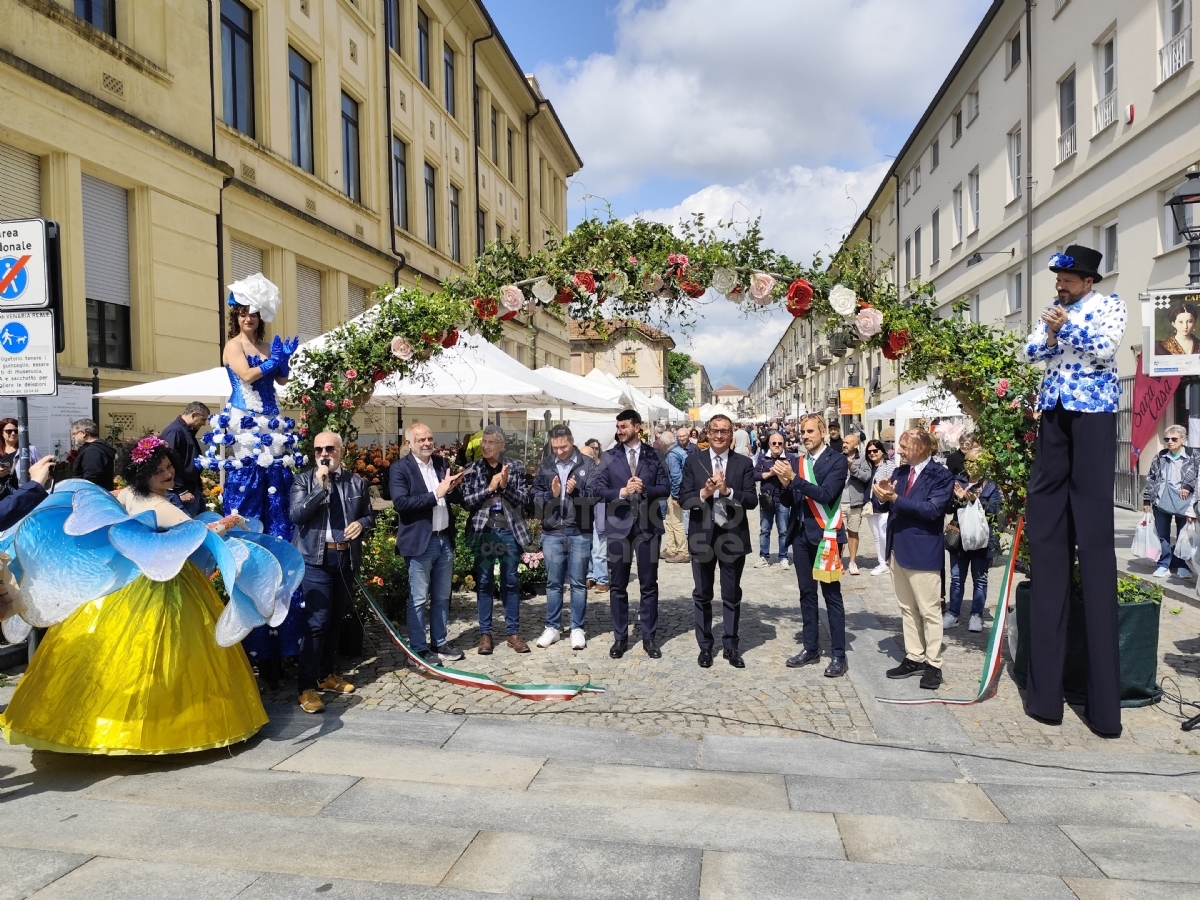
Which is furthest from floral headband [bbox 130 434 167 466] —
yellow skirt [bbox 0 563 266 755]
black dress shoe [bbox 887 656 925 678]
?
black dress shoe [bbox 887 656 925 678]

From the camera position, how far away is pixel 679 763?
464 cm

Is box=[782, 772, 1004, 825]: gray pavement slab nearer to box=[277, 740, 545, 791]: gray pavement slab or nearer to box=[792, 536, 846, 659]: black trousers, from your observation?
box=[277, 740, 545, 791]: gray pavement slab

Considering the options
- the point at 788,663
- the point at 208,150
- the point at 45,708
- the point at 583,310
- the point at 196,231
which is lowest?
the point at 788,663

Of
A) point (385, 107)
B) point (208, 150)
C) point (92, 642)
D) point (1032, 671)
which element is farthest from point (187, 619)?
point (385, 107)

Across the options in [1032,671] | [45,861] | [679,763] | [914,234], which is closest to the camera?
[45,861]

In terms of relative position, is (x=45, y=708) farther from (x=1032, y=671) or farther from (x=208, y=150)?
(x=208, y=150)

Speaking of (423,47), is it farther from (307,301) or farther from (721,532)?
(721,532)

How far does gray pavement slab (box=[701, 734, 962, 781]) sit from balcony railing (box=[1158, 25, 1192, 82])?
1413cm

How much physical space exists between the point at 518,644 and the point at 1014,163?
2127 cm

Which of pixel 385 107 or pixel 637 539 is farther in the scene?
pixel 385 107

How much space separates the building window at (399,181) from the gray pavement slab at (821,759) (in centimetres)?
1851

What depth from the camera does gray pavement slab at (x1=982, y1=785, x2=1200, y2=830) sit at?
12.5 feet

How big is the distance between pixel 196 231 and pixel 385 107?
8.74 metres

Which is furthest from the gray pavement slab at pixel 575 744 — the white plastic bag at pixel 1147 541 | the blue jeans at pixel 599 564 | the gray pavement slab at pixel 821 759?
the white plastic bag at pixel 1147 541
